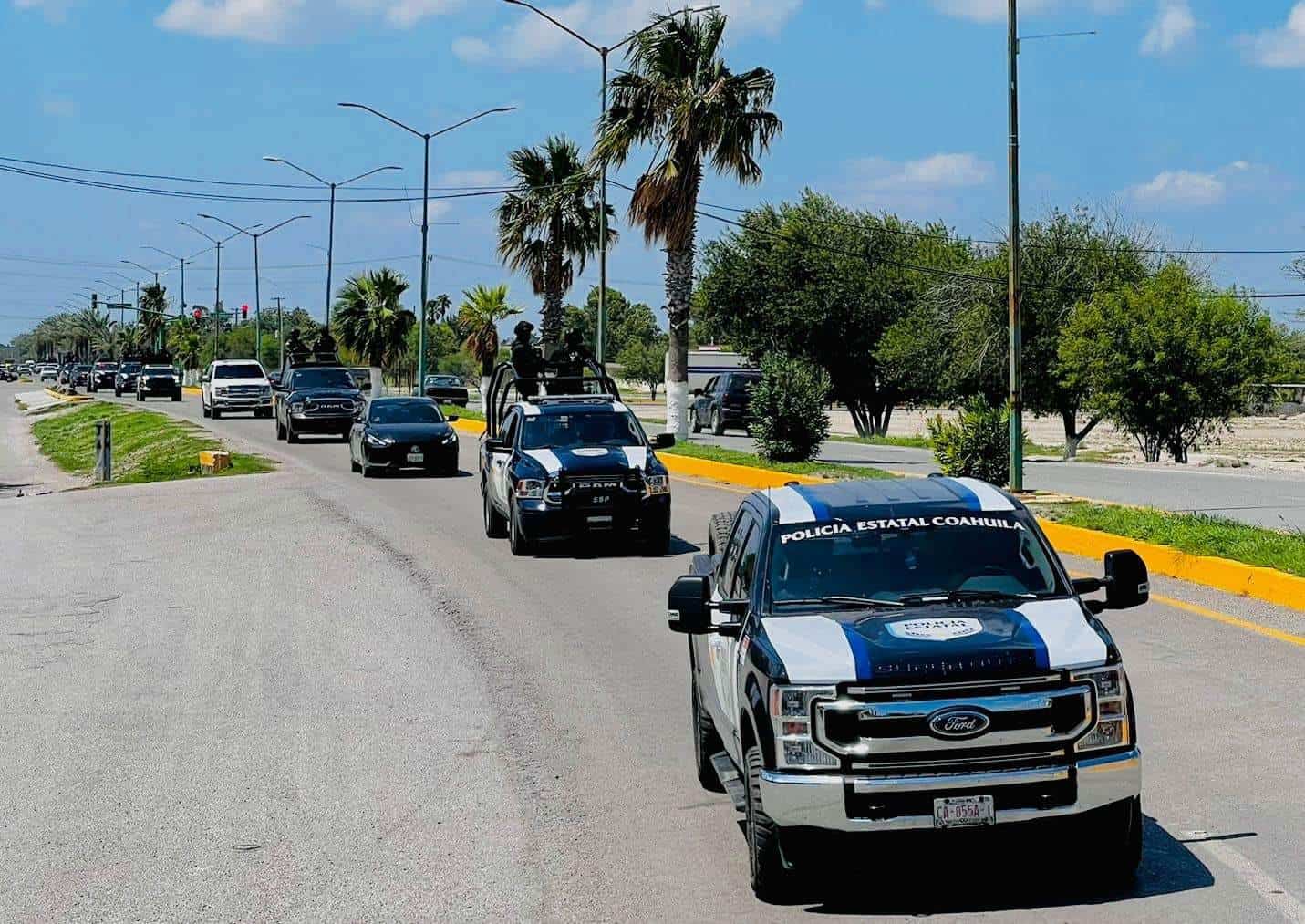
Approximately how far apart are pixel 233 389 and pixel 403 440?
91.9 feet

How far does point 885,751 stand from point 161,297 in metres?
162

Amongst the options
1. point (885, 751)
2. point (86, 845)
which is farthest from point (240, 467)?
point (885, 751)

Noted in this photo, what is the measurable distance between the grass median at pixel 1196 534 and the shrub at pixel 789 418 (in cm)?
936

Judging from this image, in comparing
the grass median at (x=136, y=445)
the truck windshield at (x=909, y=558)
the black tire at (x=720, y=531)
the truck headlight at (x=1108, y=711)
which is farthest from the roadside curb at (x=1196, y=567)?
the grass median at (x=136, y=445)

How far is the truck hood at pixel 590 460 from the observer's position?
19656 millimetres

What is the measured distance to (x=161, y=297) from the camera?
161m

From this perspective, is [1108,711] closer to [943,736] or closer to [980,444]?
[943,736]

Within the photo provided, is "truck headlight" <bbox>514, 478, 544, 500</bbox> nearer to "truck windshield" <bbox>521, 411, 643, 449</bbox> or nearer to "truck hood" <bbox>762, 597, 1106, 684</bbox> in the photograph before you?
"truck windshield" <bbox>521, 411, 643, 449</bbox>

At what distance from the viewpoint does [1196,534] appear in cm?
1742

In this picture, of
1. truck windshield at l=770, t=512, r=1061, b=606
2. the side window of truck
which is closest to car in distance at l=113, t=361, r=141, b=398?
the side window of truck

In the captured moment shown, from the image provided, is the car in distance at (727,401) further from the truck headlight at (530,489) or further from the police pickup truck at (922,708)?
the police pickup truck at (922,708)

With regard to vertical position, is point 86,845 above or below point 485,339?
below

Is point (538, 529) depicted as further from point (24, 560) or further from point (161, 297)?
point (161, 297)

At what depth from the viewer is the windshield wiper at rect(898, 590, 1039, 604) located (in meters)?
7.30
